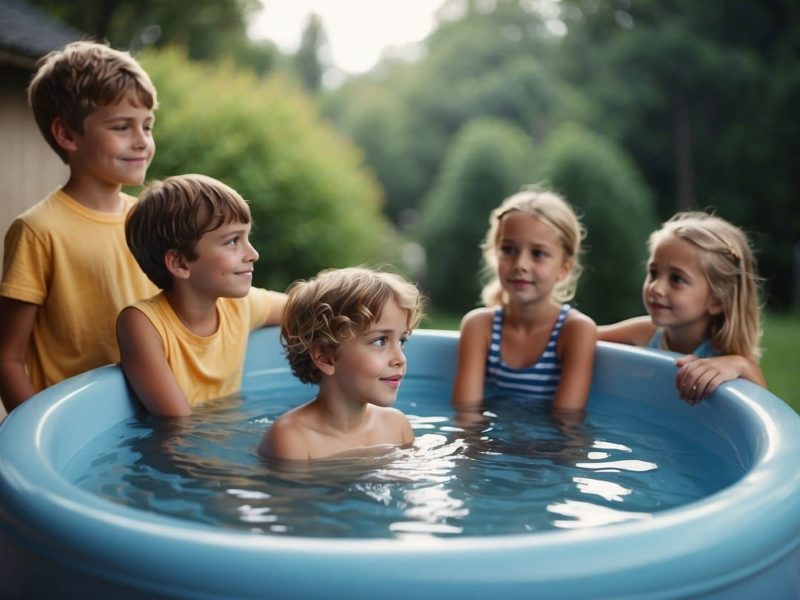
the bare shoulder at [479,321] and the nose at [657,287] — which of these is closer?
the nose at [657,287]

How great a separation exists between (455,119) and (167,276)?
769 inches

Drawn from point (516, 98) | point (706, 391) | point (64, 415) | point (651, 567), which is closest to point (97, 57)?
point (64, 415)

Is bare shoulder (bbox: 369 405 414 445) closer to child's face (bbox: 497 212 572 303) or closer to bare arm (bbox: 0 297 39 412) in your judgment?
child's face (bbox: 497 212 572 303)

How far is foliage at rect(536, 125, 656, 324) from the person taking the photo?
10.3 metres

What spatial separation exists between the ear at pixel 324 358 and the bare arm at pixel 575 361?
3.75 feet

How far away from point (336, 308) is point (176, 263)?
0.71 m

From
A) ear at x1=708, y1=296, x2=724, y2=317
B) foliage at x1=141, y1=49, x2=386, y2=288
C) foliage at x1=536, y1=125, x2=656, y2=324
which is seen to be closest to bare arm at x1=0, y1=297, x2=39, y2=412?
ear at x1=708, y1=296, x2=724, y2=317

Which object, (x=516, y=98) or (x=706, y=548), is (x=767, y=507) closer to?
(x=706, y=548)

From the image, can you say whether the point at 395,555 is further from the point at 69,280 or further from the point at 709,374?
the point at 69,280

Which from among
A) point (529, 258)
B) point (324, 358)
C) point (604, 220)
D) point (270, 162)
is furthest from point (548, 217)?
point (604, 220)

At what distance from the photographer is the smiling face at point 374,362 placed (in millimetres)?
2496

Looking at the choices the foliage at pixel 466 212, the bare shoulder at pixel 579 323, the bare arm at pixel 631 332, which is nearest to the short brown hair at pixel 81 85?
the bare shoulder at pixel 579 323

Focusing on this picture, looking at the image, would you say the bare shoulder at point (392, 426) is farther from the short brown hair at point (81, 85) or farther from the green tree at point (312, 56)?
the green tree at point (312, 56)

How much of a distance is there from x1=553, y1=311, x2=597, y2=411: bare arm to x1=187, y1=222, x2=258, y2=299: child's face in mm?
1255
